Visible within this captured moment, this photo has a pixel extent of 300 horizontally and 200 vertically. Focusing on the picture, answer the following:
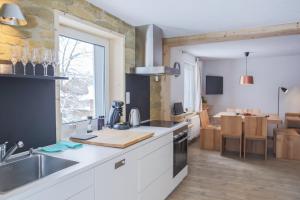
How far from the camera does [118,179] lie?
6.08ft

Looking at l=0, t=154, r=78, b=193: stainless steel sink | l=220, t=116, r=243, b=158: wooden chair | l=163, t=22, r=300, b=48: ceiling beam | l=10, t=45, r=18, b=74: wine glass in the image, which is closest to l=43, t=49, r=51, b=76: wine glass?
l=10, t=45, r=18, b=74: wine glass

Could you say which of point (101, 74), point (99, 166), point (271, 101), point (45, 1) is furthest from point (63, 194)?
point (271, 101)

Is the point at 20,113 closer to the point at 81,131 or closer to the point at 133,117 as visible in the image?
the point at 81,131

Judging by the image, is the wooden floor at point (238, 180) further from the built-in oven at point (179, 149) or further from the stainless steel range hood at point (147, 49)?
the stainless steel range hood at point (147, 49)

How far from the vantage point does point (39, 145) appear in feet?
6.17

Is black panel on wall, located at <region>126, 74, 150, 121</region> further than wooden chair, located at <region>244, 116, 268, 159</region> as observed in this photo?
No

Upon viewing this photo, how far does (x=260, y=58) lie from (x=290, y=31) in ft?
12.0

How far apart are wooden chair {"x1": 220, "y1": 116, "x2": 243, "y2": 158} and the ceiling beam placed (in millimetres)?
1726

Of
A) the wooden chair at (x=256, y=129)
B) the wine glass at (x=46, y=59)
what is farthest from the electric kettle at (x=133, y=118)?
the wooden chair at (x=256, y=129)

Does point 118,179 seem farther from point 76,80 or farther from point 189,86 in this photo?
point 189,86

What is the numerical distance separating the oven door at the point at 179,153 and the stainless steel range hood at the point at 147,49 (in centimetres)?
88

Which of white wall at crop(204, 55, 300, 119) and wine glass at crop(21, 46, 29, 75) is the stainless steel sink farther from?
white wall at crop(204, 55, 300, 119)

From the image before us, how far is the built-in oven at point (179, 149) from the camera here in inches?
116

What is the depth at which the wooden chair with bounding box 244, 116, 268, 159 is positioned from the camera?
4.34 meters
